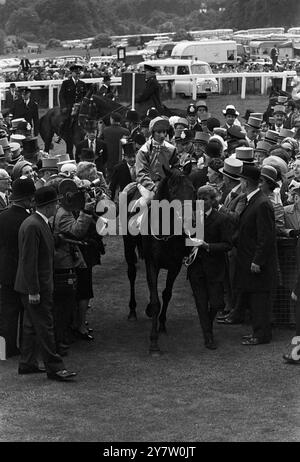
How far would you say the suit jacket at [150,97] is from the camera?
789 inches

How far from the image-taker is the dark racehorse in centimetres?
985

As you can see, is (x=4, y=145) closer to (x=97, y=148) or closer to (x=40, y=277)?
(x=97, y=148)

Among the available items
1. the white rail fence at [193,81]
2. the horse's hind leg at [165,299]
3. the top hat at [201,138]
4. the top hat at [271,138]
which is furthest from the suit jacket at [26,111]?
the horse's hind leg at [165,299]

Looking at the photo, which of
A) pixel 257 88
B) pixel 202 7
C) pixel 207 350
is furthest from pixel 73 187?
pixel 202 7

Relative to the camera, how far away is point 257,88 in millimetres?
34188

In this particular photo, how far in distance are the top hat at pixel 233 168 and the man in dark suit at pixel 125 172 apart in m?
1.96

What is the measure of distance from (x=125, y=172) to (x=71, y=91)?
30.8 ft

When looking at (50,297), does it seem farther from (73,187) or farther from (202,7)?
(202,7)

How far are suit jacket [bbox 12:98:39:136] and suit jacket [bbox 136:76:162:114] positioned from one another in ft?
11.6

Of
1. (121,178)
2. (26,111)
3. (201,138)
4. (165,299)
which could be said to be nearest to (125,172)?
(121,178)

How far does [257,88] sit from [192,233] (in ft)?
81.5

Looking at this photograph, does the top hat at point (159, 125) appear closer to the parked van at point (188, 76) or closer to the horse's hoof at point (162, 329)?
the horse's hoof at point (162, 329)

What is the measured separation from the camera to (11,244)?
373 inches

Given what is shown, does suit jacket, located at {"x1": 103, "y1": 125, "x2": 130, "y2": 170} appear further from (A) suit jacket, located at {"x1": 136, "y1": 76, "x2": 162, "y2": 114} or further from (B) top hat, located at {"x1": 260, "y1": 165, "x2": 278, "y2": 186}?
(B) top hat, located at {"x1": 260, "y1": 165, "x2": 278, "y2": 186}
